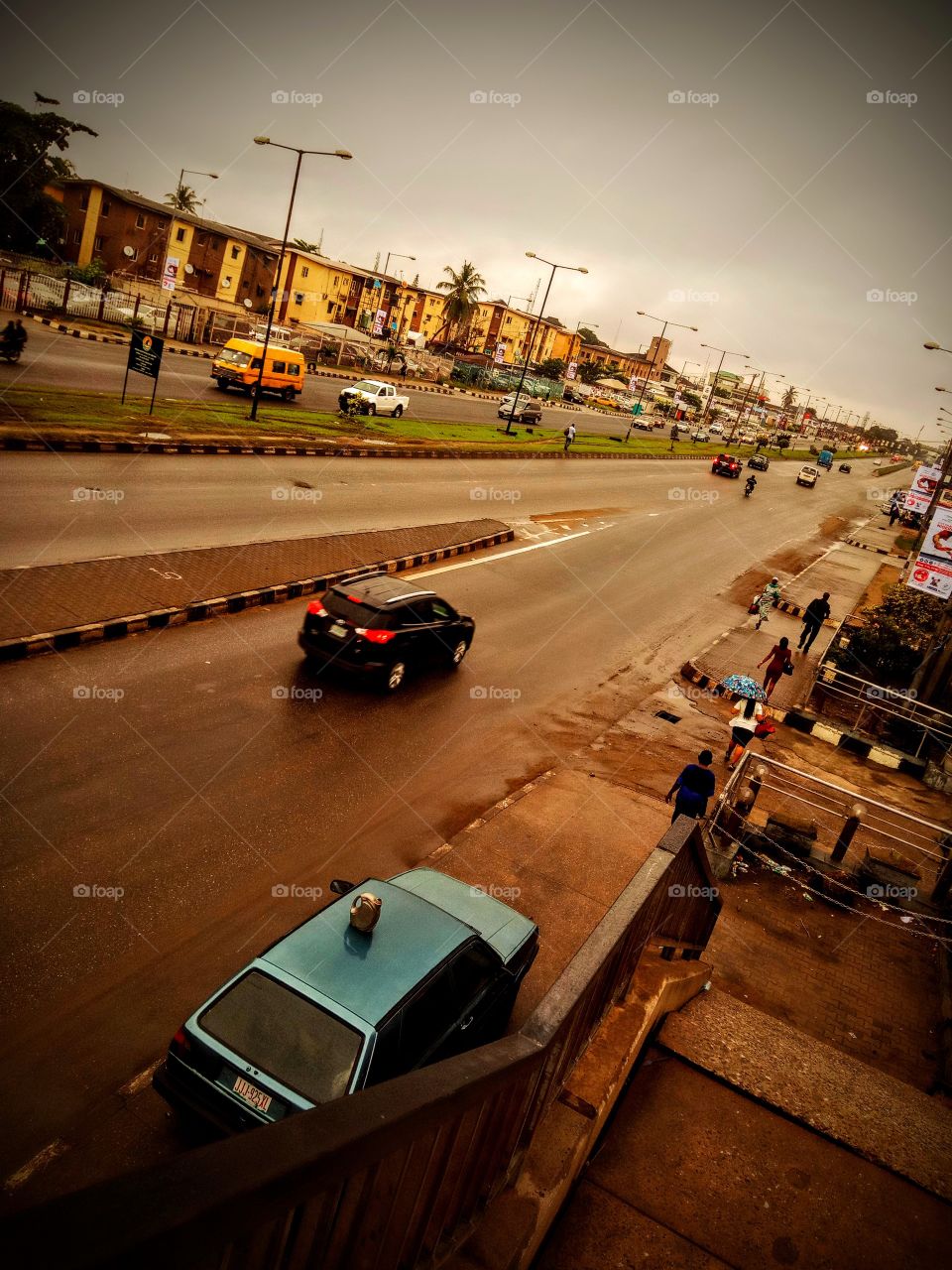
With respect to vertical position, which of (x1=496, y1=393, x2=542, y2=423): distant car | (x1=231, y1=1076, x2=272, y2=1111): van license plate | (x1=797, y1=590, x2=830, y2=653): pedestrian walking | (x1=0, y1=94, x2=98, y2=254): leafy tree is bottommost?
(x1=231, y1=1076, x2=272, y2=1111): van license plate

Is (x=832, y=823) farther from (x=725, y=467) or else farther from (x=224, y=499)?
(x=725, y=467)

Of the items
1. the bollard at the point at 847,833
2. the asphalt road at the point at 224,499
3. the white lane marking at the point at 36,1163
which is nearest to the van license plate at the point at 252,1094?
the white lane marking at the point at 36,1163

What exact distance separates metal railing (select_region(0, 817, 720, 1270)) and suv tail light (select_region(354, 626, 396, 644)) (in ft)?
27.2

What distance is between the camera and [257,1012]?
Answer: 5102 millimetres

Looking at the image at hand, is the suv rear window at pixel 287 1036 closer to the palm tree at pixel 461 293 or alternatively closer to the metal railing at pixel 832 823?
the metal railing at pixel 832 823

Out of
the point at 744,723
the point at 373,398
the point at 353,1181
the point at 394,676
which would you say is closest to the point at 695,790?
the point at 744,723

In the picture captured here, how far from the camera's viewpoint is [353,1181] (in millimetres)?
2045

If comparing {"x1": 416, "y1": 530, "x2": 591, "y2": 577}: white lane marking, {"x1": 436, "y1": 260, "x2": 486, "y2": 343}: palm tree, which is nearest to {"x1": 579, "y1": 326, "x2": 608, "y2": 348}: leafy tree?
Result: {"x1": 436, "y1": 260, "x2": 486, "y2": 343}: palm tree

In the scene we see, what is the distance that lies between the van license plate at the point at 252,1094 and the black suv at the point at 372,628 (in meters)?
7.31

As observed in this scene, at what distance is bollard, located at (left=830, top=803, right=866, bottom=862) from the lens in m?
10.1

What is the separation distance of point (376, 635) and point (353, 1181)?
9921 millimetres

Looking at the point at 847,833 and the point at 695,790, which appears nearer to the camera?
the point at 695,790

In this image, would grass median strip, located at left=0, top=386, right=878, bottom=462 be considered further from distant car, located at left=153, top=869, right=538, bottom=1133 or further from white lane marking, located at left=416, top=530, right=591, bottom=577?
distant car, located at left=153, top=869, right=538, bottom=1133

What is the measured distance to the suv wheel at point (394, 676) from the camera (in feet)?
40.0
